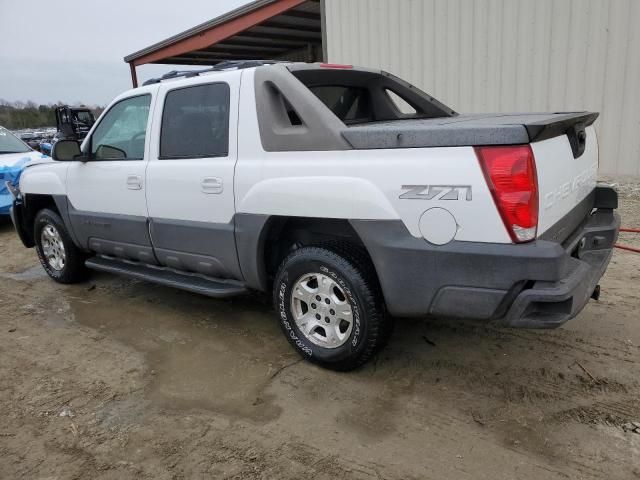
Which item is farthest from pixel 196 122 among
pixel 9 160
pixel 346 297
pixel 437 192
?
pixel 9 160

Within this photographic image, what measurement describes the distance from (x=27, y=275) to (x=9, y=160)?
352 cm

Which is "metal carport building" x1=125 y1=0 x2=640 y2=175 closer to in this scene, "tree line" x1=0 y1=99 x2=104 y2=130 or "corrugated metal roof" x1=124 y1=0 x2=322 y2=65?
"corrugated metal roof" x1=124 y1=0 x2=322 y2=65

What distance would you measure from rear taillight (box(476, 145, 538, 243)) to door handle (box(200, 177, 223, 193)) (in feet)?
5.87

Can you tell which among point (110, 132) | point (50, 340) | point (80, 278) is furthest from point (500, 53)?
point (50, 340)

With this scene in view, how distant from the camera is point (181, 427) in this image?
2.83 metres

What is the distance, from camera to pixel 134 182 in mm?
4156

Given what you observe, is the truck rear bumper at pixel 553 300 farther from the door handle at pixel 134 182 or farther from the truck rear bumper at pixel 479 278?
the door handle at pixel 134 182

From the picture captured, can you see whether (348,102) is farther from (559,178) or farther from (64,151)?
(64,151)

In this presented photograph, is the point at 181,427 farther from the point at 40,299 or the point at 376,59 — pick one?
the point at 376,59

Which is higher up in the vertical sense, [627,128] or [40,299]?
[627,128]

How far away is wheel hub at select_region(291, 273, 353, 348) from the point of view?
317 centimetres

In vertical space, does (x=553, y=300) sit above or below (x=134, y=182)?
below

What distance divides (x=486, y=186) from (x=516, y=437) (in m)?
1.27

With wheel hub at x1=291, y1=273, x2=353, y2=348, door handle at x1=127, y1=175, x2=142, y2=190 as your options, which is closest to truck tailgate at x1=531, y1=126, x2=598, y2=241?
wheel hub at x1=291, y1=273, x2=353, y2=348
